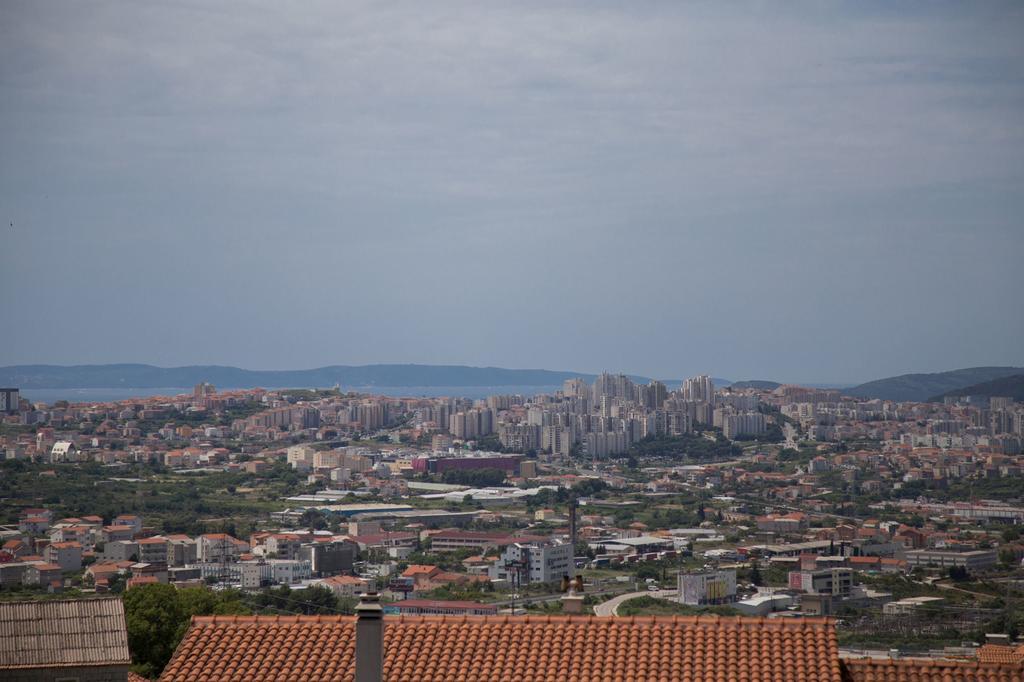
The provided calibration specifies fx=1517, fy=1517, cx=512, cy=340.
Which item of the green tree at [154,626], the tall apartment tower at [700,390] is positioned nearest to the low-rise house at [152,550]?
the green tree at [154,626]

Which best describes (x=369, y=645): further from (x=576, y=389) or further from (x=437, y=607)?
(x=576, y=389)

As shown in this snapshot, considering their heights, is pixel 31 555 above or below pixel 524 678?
below

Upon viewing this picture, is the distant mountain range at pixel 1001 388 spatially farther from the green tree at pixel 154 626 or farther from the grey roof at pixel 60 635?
the grey roof at pixel 60 635

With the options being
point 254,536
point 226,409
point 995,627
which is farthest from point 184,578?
point 226,409

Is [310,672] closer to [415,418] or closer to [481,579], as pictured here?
[481,579]

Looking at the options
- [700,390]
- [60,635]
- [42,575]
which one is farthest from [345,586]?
[700,390]

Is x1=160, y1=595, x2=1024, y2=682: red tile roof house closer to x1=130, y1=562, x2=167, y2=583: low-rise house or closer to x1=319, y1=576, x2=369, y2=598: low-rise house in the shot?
x1=319, y1=576, x2=369, y2=598: low-rise house
